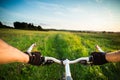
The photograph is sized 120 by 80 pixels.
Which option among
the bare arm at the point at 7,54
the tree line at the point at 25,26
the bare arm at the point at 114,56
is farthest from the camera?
the tree line at the point at 25,26

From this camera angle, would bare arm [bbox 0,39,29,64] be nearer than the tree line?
Yes

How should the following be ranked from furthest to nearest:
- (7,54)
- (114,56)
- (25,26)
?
(25,26)
(114,56)
(7,54)

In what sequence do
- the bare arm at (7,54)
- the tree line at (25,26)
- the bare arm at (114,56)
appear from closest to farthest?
the bare arm at (7,54) < the bare arm at (114,56) < the tree line at (25,26)

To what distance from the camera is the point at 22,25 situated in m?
27.3

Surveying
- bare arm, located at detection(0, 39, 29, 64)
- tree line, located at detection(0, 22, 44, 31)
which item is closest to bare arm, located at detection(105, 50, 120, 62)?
bare arm, located at detection(0, 39, 29, 64)

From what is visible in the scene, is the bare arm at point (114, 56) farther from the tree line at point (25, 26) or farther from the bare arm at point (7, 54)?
the tree line at point (25, 26)

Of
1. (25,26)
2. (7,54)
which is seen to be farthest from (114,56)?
(25,26)

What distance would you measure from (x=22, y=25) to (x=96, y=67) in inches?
966

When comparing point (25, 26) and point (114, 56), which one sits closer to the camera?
point (114, 56)

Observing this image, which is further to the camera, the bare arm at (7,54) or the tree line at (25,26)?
the tree line at (25,26)

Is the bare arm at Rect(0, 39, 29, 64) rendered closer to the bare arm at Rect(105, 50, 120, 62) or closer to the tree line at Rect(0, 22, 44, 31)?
the bare arm at Rect(105, 50, 120, 62)

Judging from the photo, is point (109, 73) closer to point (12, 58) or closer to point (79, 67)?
point (79, 67)

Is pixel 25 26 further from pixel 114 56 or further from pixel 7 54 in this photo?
pixel 7 54

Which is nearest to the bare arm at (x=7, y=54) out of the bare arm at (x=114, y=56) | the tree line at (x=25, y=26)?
the bare arm at (x=114, y=56)
